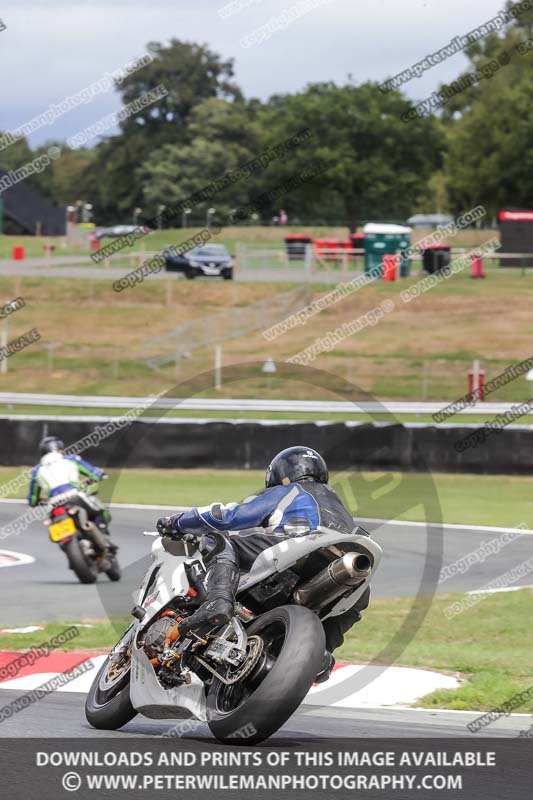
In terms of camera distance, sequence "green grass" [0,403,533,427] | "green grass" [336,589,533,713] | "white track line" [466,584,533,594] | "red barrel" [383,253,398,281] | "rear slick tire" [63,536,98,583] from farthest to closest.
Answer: "red barrel" [383,253,398,281], "green grass" [0,403,533,427], "rear slick tire" [63,536,98,583], "white track line" [466,584,533,594], "green grass" [336,589,533,713]

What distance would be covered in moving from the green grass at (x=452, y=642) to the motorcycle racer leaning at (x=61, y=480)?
2549 millimetres

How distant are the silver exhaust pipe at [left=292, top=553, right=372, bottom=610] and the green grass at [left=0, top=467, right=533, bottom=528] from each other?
489 inches

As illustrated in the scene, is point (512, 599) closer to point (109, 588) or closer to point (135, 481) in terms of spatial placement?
point (109, 588)

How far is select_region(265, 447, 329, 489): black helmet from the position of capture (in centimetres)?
635

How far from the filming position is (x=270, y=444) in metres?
22.7

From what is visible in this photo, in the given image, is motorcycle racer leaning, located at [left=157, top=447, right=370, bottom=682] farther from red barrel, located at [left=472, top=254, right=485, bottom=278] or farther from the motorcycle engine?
red barrel, located at [left=472, top=254, right=485, bottom=278]

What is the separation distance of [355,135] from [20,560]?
63.3 metres

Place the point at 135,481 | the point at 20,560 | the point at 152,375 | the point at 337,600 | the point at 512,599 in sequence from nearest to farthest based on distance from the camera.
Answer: the point at 337,600 → the point at 512,599 → the point at 20,560 → the point at 135,481 → the point at 152,375

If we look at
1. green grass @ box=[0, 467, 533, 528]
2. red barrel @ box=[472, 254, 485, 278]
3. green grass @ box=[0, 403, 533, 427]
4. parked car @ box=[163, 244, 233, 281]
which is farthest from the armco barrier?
red barrel @ box=[472, 254, 485, 278]

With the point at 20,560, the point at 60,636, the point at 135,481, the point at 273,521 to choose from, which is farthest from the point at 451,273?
the point at 273,521

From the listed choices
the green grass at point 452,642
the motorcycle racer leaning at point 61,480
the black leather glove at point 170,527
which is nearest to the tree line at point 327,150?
the motorcycle racer leaning at point 61,480

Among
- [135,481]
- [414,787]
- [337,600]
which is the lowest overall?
[135,481]

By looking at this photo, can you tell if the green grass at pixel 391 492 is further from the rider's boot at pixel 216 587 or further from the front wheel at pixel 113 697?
the rider's boot at pixel 216 587

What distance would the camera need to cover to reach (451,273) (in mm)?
48688
